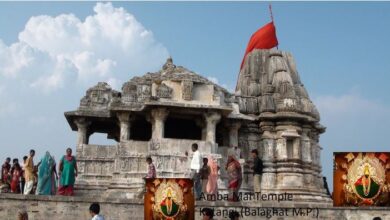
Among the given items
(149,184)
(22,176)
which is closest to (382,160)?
(149,184)

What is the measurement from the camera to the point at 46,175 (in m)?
17.8

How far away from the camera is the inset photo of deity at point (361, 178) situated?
14125 mm

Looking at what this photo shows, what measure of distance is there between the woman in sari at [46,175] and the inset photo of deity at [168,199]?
5.18 meters

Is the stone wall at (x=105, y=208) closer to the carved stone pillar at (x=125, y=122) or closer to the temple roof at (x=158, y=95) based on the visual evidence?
the temple roof at (x=158, y=95)

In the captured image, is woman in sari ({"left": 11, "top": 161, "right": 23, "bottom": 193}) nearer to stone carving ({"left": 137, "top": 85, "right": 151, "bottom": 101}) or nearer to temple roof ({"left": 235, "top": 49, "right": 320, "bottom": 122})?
stone carving ({"left": 137, "top": 85, "right": 151, "bottom": 101})

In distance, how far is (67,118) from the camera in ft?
81.8

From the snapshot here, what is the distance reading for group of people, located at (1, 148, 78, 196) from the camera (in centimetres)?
1762

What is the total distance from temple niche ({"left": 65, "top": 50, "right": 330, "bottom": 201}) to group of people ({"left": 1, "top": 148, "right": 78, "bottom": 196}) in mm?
3799

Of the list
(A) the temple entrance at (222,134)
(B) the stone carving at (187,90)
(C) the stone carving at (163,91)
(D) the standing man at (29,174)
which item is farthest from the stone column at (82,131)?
(D) the standing man at (29,174)

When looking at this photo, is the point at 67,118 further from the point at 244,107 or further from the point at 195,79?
the point at 244,107

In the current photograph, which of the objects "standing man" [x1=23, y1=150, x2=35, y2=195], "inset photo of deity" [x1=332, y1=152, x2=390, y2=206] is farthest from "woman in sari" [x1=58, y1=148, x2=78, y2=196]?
"inset photo of deity" [x1=332, y1=152, x2=390, y2=206]

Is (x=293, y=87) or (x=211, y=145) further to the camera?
(x=293, y=87)

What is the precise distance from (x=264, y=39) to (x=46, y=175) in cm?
1717

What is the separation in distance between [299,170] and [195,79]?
6914 millimetres
